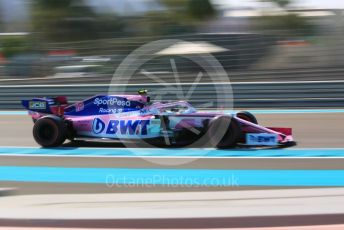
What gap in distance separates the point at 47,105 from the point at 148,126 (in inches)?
81.7

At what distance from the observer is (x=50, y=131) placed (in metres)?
9.17

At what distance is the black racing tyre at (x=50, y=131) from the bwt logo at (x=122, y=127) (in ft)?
1.81

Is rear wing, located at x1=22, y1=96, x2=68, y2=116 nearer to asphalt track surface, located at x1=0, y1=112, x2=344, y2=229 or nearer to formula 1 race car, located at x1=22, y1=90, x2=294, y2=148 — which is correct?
formula 1 race car, located at x1=22, y1=90, x2=294, y2=148

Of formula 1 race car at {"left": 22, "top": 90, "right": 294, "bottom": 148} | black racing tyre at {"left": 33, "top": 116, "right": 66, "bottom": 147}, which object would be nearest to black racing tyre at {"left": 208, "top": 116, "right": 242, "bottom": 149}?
formula 1 race car at {"left": 22, "top": 90, "right": 294, "bottom": 148}

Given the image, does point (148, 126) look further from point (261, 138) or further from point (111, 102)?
point (261, 138)

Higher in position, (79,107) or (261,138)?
(79,107)

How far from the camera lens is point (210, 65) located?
19.5 m

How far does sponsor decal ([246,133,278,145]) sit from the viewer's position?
864 cm

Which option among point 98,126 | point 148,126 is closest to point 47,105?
point 98,126

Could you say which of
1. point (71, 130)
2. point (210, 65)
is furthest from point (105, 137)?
point (210, 65)

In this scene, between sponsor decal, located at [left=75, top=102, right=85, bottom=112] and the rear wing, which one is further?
the rear wing

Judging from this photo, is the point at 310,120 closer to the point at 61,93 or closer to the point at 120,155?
the point at 120,155

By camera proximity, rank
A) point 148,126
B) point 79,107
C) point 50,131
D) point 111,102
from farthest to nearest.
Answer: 1. point 79,107
2. point 50,131
3. point 111,102
4. point 148,126

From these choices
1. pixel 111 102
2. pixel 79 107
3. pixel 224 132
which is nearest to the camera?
pixel 224 132
